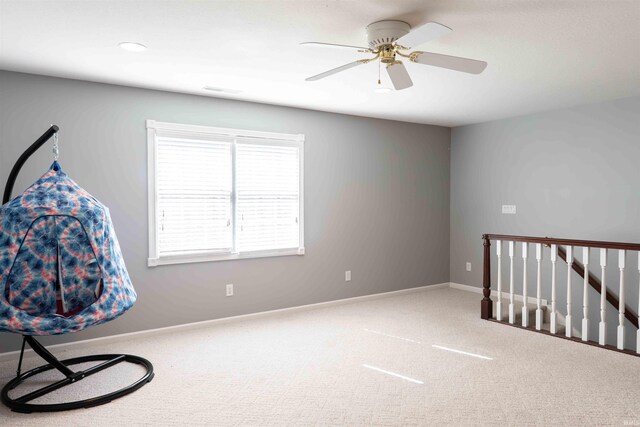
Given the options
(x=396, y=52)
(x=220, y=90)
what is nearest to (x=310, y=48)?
(x=396, y=52)

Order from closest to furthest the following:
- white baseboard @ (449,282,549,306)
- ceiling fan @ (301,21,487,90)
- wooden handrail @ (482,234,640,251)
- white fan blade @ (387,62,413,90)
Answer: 1. ceiling fan @ (301,21,487,90)
2. white fan blade @ (387,62,413,90)
3. wooden handrail @ (482,234,640,251)
4. white baseboard @ (449,282,549,306)

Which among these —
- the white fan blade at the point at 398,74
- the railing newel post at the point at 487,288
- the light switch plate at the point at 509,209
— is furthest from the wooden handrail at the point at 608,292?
the white fan blade at the point at 398,74

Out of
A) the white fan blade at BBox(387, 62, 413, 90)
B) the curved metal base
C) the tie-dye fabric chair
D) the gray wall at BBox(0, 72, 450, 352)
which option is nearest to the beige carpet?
the curved metal base

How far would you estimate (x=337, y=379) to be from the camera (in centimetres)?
328

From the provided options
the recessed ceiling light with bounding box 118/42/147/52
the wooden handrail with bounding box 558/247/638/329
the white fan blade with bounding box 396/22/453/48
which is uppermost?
the recessed ceiling light with bounding box 118/42/147/52

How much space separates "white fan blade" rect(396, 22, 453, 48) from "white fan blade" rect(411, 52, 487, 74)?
148 mm

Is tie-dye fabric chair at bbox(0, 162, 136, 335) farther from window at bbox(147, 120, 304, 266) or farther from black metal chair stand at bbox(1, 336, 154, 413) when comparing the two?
window at bbox(147, 120, 304, 266)

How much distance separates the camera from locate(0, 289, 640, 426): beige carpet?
8.94 feet

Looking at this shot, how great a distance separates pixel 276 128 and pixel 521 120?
10.4ft

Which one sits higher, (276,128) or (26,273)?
(276,128)

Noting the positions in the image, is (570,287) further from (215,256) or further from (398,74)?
(215,256)

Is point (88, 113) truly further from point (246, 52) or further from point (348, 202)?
point (348, 202)

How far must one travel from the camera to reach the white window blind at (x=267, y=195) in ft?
16.0

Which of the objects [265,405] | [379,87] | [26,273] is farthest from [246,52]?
[265,405]
